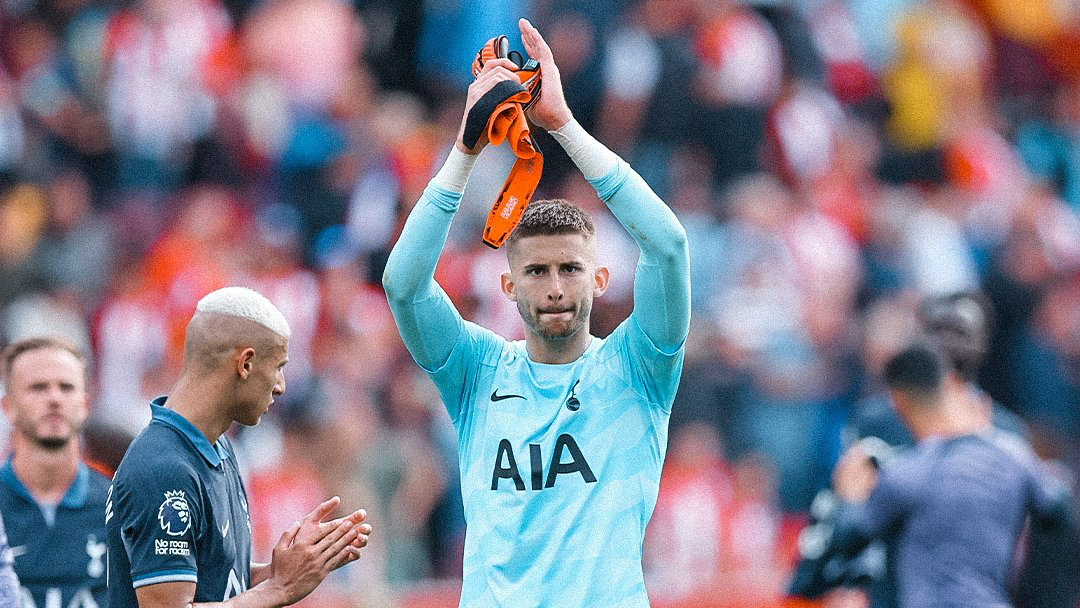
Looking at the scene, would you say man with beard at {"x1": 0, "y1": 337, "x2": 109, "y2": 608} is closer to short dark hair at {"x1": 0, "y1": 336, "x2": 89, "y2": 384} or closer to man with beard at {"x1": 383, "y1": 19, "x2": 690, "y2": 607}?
short dark hair at {"x1": 0, "y1": 336, "x2": 89, "y2": 384}

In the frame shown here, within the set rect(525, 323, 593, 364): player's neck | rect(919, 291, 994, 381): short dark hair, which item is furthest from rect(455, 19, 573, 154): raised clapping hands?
rect(919, 291, 994, 381): short dark hair

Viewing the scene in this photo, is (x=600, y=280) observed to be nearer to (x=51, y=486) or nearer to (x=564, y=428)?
(x=564, y=428)

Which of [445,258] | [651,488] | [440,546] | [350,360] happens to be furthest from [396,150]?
[651,488]

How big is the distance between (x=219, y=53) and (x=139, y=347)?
314cm

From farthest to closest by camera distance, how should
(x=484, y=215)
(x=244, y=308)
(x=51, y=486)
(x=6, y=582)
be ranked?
(x=484, y=215)
(x=51, y=486)
(x=244, y=308)
(x=6, y=582)

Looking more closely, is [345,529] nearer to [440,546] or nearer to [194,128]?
[440,546]

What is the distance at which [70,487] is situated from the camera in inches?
249

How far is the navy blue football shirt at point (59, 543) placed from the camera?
6098mm

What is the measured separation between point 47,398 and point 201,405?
5.60ft

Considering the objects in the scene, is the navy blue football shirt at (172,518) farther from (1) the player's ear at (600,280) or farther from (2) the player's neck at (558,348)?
(1) the player's ear at (600,280)

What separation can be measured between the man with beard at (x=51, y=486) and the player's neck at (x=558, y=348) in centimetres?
214

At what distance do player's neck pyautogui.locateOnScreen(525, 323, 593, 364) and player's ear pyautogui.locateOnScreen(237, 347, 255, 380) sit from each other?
0.90 m

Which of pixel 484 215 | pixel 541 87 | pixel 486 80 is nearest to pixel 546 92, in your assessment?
pixel 541 87

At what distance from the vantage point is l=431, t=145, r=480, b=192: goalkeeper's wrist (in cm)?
498
